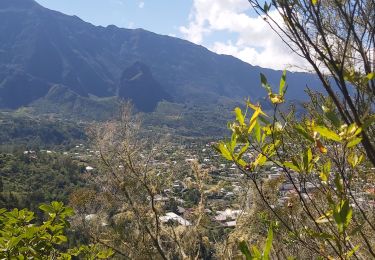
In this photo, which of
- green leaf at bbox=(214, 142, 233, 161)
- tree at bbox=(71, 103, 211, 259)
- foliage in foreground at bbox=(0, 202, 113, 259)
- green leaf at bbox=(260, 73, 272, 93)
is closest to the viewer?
green leaf at bbox=(214, 142, 233, 161)

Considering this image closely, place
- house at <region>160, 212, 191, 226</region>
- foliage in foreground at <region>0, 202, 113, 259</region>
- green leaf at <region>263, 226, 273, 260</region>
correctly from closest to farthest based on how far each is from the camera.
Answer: green leaf at <region>263, 226, 273, 260</region>
foliage in foreground at <region>0, 202, 113, 259</region>
house at <region>160, 212, 191, 226</region>

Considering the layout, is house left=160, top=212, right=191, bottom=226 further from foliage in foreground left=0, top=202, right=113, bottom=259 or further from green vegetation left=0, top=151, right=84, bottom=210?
green vegetation left=0, top=151, right=84, bottom=210

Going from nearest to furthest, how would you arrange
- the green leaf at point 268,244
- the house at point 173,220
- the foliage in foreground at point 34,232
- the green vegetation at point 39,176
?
the green leaf at point 268,244 < the foliage in foreground at point 34,232 < the house at point 173,220 < the green vegetation at point 39,176

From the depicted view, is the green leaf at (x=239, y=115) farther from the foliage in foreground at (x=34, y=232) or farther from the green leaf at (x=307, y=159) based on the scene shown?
the foliage in foreground at (x=34, y=232)

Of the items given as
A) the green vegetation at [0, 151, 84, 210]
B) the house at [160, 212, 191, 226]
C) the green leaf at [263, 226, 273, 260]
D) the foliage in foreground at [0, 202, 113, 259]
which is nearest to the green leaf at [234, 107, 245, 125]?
the green leaf at [263, 226, 273, 260]

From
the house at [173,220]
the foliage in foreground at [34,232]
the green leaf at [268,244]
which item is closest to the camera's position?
the green leaf at [268,244]

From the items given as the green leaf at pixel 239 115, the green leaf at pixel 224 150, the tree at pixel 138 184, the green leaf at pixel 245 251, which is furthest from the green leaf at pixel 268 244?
the tree at pixel 138 184

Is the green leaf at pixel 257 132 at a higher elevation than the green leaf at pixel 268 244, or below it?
higher

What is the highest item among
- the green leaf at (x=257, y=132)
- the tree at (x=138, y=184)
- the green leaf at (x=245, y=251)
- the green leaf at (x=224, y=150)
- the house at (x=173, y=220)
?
the green leaf at (x=257, y=132)

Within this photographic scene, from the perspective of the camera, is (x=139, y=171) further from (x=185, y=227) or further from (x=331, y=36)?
(x=331, y=36)

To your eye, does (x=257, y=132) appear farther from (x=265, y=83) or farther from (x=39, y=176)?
(x=39, y=176)

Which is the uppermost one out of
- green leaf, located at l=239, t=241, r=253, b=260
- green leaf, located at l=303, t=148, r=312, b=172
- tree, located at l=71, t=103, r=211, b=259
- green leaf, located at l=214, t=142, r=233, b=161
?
green leaf, located at l=303, t=148, r=312, b=172
